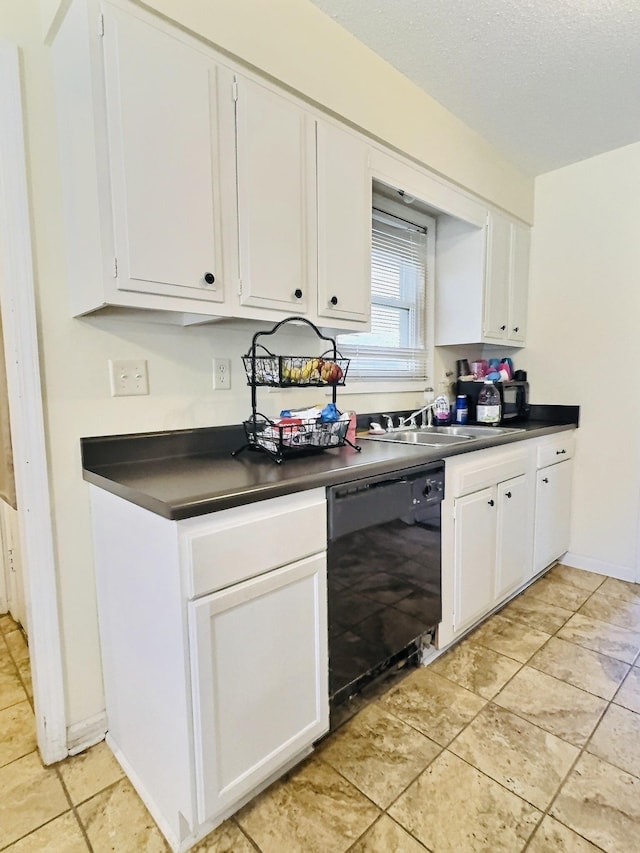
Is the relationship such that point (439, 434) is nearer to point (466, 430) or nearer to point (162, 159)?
point (466, 430)

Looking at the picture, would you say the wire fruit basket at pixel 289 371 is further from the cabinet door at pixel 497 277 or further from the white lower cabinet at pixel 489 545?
the cabinet door at pixel 497 277

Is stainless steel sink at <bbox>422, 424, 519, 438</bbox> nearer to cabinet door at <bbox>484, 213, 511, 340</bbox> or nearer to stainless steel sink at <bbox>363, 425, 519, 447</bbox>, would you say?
stainless steel sink at <bbox>363, 425, 519, 447</bbox>

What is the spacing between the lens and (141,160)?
1.19m

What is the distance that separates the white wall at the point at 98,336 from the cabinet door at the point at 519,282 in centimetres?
134

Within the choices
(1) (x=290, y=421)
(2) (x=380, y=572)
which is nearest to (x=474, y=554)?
(2) (x=380, y=572)

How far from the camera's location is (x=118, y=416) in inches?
56.6

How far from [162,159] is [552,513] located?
8.28 feet

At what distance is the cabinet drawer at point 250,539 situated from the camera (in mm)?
988

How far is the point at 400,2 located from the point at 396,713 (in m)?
2.44

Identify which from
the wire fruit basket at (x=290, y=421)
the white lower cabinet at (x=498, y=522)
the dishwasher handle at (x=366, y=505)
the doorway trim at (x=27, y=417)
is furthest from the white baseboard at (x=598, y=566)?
the doorway trim at (x=27, y=417)

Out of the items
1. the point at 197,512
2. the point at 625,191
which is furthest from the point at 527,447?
the point at 197,512

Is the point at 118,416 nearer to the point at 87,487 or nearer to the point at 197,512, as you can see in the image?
the point at 87,487

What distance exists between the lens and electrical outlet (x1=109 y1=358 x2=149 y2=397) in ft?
4.66

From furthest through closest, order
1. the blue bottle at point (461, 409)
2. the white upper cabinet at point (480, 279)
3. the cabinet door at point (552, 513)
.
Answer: the blue bottle at point (461, 409) → the white upper cabinet at point (480, 279) → the cabinet door at point (552, 513)
